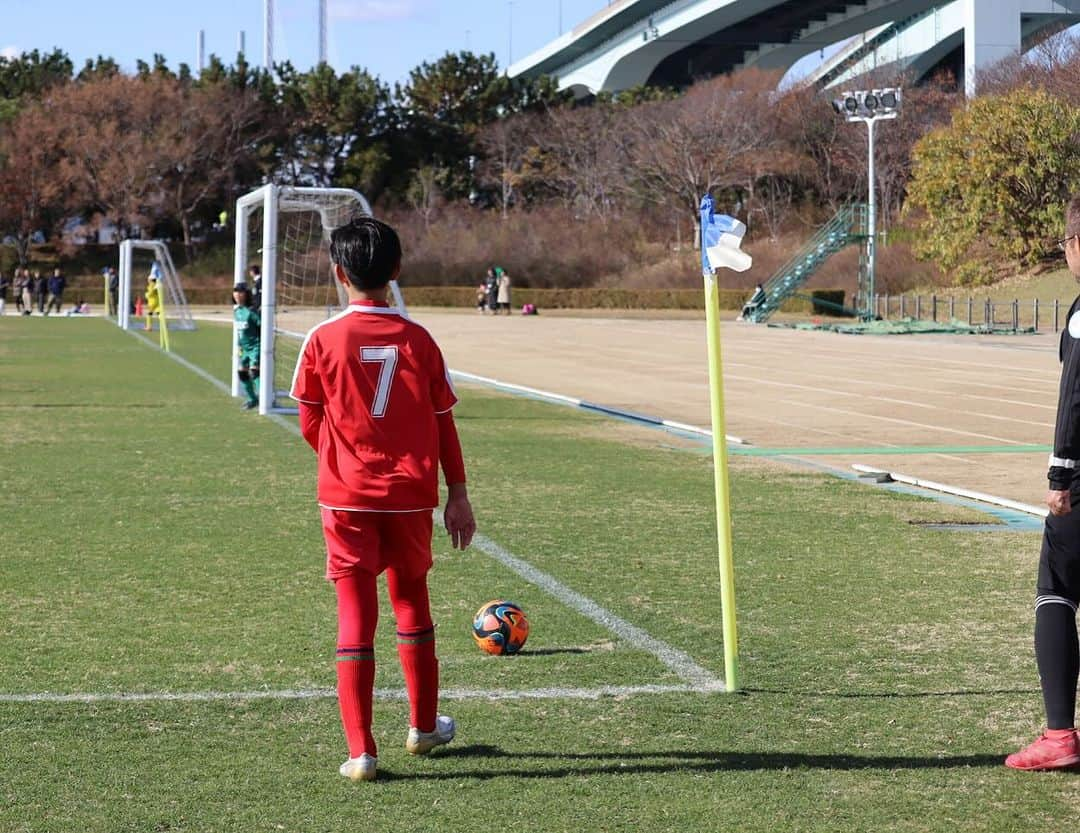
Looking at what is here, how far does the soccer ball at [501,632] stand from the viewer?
678 centimetres

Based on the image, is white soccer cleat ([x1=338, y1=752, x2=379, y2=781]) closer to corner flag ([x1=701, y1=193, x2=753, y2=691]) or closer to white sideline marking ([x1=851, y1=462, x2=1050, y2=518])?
corner flag ([x1=701, y1=193, x2=753, y2=691])

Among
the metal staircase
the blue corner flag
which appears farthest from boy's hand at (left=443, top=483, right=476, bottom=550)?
the metal staircase

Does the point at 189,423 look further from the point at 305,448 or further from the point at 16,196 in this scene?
the point at 16,196

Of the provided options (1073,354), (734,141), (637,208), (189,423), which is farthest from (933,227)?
(1073,354)

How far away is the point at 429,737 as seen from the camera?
5277mm

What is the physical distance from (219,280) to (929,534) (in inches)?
2901

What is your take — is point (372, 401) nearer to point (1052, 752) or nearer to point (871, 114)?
point (1052, 752)

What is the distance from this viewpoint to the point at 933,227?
51.2 m

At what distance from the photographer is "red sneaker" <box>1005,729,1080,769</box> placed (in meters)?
5.11

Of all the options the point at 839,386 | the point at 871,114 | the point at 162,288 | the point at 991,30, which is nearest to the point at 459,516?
the point at 839,386

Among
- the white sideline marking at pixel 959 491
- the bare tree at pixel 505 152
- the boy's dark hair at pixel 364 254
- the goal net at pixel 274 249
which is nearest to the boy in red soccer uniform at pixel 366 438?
the boy's dark hair at pixel 364 254

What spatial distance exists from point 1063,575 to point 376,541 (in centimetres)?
220

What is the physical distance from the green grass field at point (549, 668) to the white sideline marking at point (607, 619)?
6 cm

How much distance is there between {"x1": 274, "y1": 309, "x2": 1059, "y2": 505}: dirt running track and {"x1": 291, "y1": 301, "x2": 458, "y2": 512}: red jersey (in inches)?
304
